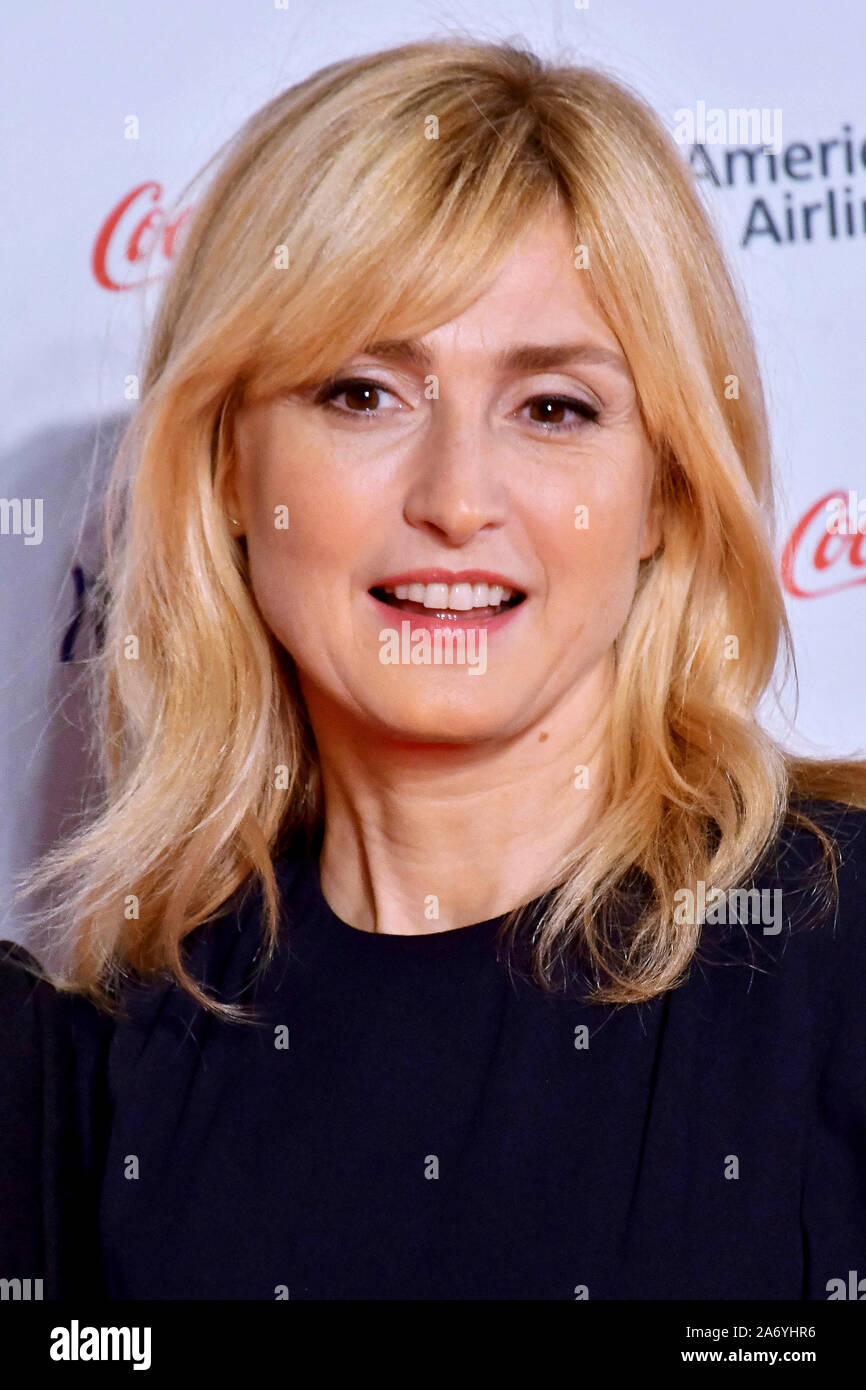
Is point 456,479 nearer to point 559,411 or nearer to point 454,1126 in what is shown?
point 559,411

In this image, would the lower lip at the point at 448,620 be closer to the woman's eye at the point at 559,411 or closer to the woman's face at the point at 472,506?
the woman's face at the point at 472,506

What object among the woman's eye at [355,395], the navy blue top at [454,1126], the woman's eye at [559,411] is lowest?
the navy blue top at [454,1126]

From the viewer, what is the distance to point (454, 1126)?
136cm

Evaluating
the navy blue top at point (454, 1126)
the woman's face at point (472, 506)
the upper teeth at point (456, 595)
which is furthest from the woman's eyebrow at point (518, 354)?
the navy blue top at point (454, 1126)

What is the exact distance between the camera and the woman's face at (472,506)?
4.46 feet

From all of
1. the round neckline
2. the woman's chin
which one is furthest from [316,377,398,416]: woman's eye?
the round neckline

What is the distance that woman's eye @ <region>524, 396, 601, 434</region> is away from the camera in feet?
4.58

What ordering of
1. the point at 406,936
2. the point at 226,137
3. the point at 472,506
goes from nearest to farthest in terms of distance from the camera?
the point at 472,506, the point at 406,936, the point at 226,137

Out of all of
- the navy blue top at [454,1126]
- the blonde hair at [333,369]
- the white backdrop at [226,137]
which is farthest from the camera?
the white backdrop at [226,137]

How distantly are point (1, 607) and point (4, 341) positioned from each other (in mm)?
298

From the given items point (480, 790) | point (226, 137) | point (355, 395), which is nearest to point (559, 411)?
point (355, 395)

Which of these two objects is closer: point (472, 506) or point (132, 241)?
point (472, 506)

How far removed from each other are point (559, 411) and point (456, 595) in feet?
0.57
